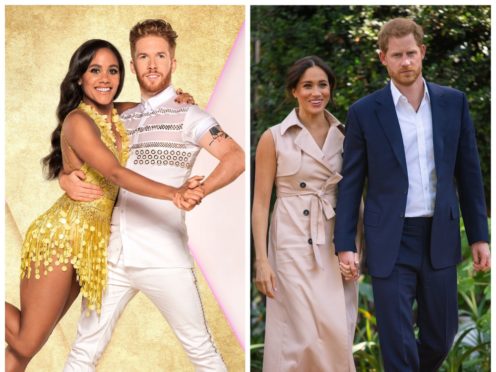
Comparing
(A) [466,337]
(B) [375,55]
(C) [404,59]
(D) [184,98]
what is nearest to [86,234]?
(D) [184,98]

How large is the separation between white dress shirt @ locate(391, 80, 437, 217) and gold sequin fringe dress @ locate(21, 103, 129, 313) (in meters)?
1.44

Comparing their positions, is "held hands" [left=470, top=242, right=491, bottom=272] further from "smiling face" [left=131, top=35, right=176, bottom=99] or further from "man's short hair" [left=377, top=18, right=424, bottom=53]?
"smiling face" [left=131, top=35, right=176, bottom=99]

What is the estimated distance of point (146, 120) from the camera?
5.21 m

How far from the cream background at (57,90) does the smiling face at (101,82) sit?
71 mm

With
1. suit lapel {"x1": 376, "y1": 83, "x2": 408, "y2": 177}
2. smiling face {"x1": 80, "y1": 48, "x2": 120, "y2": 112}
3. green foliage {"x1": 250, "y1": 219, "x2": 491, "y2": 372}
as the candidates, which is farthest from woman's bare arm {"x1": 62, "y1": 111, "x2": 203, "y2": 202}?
green foliage {"x1": 250, "y1": 219, "x2": 491, "y2": 372}

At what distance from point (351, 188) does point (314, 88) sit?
24.1 inches

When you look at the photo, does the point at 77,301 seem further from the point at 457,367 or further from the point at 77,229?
the point at 457,367

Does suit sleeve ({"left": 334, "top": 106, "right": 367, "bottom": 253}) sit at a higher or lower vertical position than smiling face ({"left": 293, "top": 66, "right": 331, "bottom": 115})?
lower

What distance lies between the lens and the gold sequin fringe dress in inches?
202

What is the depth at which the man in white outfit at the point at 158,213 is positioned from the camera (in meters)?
5.17

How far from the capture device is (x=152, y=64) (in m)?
5.26

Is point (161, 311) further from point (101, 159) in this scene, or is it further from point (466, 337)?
point (466, 337)

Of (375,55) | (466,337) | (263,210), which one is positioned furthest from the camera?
(375,55)

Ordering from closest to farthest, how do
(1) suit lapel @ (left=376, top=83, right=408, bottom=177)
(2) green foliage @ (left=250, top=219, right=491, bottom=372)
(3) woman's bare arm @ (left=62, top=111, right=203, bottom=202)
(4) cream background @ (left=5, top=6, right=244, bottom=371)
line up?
1. (1) suit lapel @ (left=376, top=83, right=408, bottom=177)
2. (3) woman's bare arm @ (left=62, top=111, right=203, bottom=202)
3. (4) cream background @ (left=5, top=6, right=244, bottom=371)
4. (2) green foliage @ (left=250, top=219, right=491, bottom=372)
